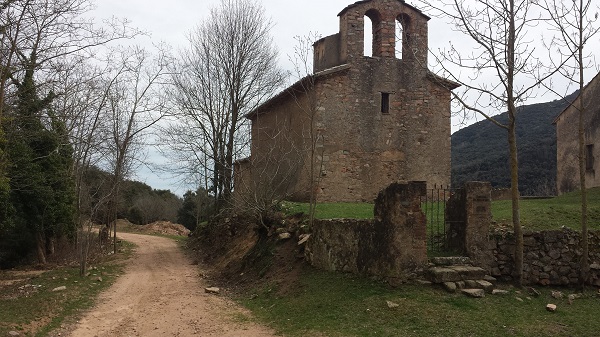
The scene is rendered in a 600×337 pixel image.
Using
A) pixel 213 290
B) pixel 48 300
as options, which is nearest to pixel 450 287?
pixel 213 290

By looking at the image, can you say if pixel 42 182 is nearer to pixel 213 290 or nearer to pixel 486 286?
pixel 213 290

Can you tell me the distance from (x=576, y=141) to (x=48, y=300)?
24.1 meters

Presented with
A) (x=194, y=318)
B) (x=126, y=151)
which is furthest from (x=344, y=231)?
(x=126, y=151)

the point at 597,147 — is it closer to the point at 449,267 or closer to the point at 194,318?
the point at 449,267

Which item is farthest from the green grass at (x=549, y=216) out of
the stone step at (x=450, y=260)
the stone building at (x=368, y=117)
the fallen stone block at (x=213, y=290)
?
the fallen stone block at (x=213, y=290)

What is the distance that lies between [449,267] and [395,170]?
9846 mm

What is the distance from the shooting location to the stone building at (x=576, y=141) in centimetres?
2294

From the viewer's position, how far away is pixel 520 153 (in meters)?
37.3

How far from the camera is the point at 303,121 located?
1920 cm

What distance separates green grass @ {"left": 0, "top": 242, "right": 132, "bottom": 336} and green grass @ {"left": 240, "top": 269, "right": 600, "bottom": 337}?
3.94 m

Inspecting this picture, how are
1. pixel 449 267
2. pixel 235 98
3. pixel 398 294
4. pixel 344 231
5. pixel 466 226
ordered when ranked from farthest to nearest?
pixel 235 98 < pixel 344 231 < pixel 466 226 < pixel 449 267 < pixel 398 294

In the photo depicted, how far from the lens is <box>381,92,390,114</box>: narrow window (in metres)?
19.8

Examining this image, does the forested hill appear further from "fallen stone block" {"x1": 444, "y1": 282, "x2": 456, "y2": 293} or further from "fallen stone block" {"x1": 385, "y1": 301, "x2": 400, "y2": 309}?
"fallen stone block" {"x1": 385, "y1": 301, "x2": 400, "y2": 309}

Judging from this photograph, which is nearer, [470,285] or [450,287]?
[450,287]
